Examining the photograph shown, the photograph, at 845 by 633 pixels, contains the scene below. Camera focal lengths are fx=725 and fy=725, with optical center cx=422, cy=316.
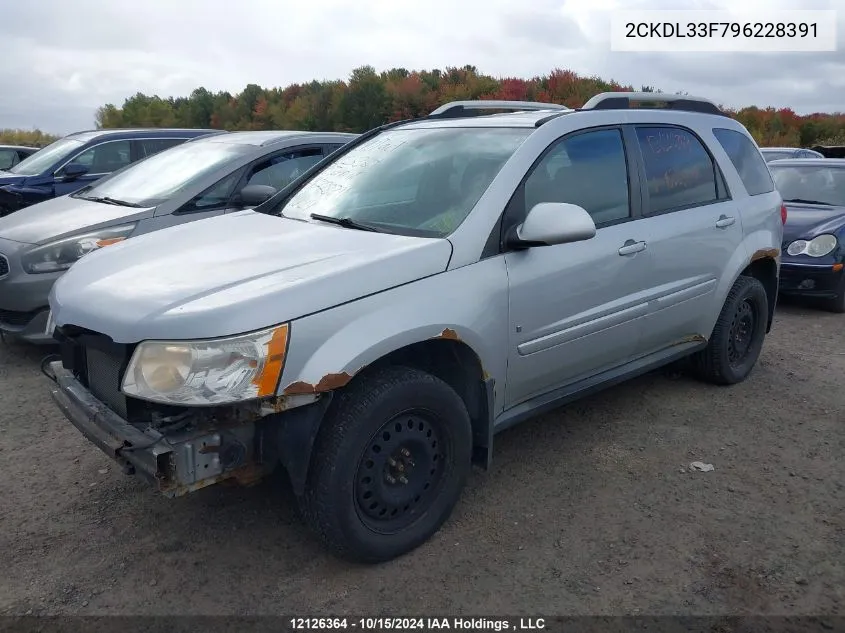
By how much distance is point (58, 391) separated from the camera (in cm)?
306

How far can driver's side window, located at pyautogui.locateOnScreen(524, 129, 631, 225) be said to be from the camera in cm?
349

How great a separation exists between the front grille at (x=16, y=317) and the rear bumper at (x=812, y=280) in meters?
6.66

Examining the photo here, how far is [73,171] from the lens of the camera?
26.1ft

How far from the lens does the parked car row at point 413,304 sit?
2.55 m

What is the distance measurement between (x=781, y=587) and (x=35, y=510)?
3.23 meters

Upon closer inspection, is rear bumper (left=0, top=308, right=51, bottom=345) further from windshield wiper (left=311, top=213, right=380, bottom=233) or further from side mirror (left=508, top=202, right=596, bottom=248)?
side mirror (left=508, top=202, right=596, bottom=248)

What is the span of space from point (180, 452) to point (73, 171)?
6.60 metres

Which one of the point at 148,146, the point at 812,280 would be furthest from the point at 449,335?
the point at 148,146

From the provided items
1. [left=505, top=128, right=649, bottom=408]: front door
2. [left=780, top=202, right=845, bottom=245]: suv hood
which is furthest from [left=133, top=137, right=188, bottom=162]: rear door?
[left=780, top=202, right=845, bottom=245]: suv hood

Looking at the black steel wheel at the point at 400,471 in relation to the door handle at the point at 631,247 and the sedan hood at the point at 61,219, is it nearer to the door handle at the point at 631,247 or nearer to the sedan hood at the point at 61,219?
the door handle at the point at 631,247

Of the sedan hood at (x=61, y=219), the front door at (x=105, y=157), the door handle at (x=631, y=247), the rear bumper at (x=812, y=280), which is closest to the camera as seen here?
the door handle at (x=631, y=247)

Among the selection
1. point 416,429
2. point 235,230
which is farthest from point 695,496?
point 235,230

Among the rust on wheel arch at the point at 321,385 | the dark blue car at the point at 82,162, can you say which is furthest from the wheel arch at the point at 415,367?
the dark blue car at the point at 82,162

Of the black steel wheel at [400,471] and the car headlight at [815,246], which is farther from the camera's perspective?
the car headlight at [815,246]
